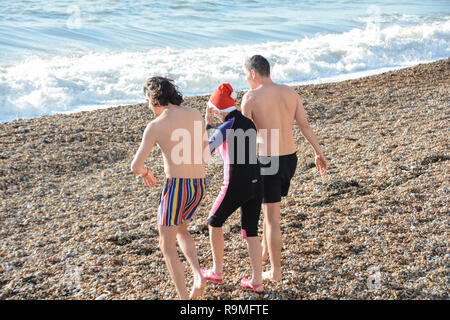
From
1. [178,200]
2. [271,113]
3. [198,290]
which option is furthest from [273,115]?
[198,290]

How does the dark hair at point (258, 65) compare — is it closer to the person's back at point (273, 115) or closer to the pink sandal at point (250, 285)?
the person's back at point (273, 115)

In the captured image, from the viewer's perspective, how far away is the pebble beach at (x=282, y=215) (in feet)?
12.8

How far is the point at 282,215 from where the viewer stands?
17.3 ft

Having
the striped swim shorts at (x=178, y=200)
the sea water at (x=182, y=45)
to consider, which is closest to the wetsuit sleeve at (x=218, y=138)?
the striped swim shorts at (x=178, y=200)

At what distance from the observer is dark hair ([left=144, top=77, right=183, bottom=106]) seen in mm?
3350

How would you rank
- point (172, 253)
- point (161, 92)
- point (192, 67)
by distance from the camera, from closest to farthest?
point (161, 92) < point (172, 253) < point (192, 67)

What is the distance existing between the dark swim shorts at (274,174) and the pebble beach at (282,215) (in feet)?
2.14

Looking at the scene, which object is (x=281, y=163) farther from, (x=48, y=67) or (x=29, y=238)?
(x=48, y=67)

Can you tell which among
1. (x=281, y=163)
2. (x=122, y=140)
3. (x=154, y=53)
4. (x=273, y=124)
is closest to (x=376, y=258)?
(x=281, y=163)

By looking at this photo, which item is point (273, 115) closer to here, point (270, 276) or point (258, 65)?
point (258, 65)

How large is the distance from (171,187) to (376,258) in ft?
5.85

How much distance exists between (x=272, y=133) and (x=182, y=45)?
55.6ft

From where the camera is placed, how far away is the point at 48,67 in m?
15.8

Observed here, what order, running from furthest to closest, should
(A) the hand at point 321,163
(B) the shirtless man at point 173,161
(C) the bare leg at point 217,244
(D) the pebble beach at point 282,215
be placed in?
(A) the hand at point 321,163 → (D) the pebble beach at point 282,215 → (C) the bare leg at point 217,244 → (B) the shirtless man at point 173,161
